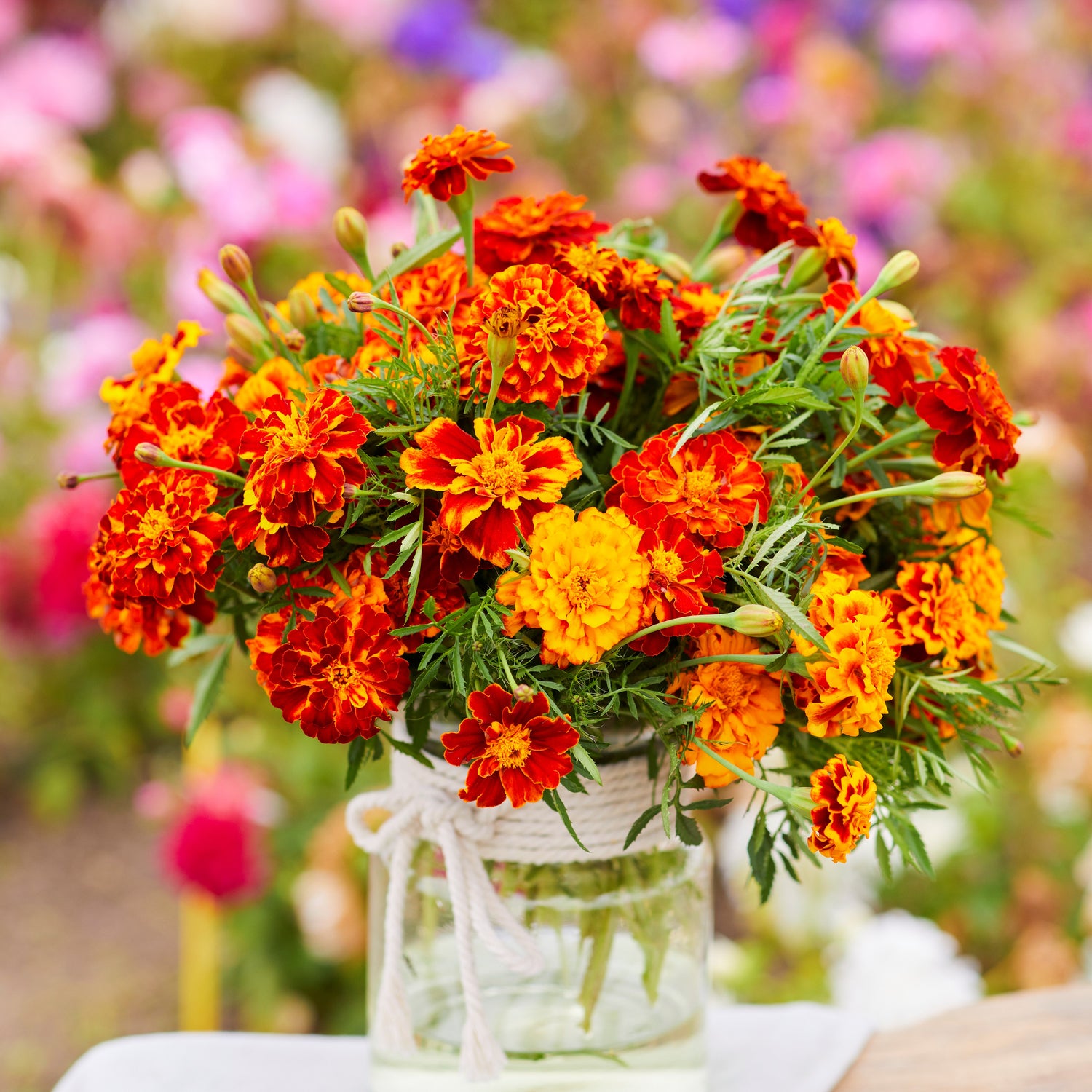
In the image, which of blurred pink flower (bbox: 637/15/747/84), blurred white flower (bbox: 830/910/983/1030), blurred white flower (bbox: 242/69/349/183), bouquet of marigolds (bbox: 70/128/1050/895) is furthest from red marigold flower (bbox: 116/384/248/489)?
blurred pink flower (bbox: 637/15/747/84)

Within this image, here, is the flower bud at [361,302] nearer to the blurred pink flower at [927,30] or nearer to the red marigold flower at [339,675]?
the red marigold flower at [339,675]

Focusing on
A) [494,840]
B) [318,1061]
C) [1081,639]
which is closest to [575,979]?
[494,840]

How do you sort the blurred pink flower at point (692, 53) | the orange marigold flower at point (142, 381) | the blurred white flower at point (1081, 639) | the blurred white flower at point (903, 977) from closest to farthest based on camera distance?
the orange marigold flower at point (142, 381), the blurred white flower at point (903, 977), the blurred white flower at point (1081, 639), the blurred pink flower at point (692, 53)

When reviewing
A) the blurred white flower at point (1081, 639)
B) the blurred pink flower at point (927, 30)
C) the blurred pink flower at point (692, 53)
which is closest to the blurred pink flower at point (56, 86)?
the blurred pink flower at point (692, 53)

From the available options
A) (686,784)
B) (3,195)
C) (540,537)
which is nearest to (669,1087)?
(686,784)

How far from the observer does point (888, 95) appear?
295 cm

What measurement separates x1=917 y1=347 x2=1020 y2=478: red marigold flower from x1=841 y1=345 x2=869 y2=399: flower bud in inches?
1.4

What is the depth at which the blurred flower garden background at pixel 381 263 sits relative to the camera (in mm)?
1459

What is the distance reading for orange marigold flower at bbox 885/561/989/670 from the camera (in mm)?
540

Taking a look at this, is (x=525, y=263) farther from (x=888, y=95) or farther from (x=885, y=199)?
(x=888, y=95)

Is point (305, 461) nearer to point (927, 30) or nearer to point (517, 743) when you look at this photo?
point (517, 743)

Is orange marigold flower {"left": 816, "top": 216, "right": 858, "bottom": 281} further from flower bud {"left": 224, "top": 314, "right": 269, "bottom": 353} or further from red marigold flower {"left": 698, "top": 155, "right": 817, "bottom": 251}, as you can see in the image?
flower bud {"left": 224, "top": 314, "right": 269, "bottom": 353}

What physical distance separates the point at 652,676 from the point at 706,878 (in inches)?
8.7

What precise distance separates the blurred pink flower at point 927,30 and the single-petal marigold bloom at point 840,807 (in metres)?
2.59
